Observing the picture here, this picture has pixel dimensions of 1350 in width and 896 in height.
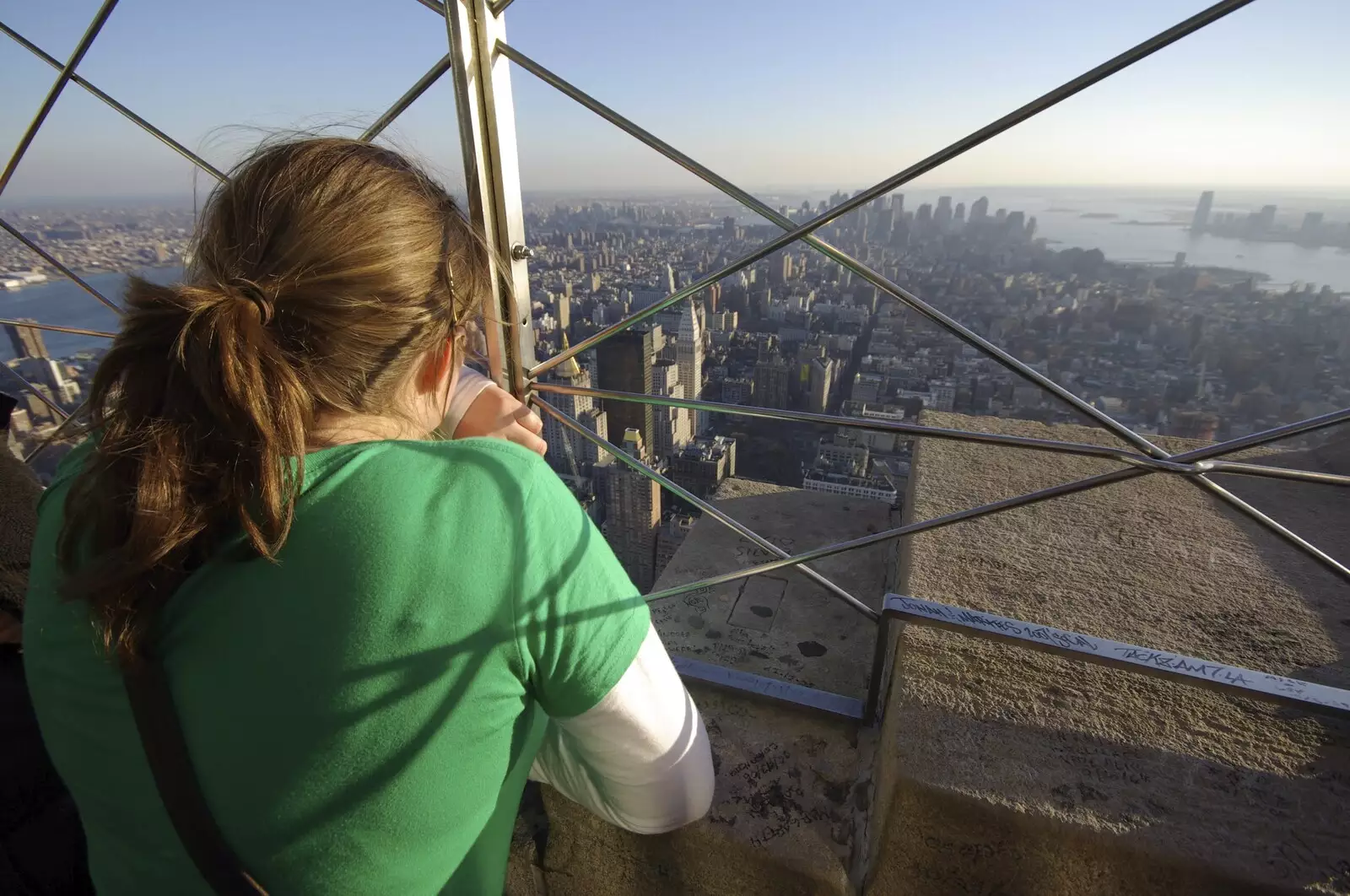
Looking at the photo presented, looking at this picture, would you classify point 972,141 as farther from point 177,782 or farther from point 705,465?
point 705,465

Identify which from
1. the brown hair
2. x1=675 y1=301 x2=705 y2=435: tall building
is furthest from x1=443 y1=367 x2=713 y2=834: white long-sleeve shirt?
x1=675 y1=301 x2=705 y2=435: tall building

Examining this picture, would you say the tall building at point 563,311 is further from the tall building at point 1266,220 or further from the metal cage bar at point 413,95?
the tall building at point 1266,220

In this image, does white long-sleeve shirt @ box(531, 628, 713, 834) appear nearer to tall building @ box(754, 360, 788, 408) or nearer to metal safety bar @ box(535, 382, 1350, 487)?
metal safety bar @ box(535, 382, 1350, 487)

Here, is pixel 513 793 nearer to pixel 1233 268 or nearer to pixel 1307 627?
pixel 1307 627

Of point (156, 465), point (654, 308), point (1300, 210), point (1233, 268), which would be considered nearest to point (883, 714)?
point (654, 308)

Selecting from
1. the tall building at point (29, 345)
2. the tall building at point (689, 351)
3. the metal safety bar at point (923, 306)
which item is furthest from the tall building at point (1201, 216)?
the tall building at point (29, 345)
